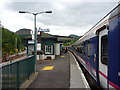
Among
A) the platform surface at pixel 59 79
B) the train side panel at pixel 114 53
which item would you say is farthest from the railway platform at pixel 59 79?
the train side panel at pixel 114 53

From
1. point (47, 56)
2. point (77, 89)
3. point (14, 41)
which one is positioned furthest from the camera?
point (14, 41)

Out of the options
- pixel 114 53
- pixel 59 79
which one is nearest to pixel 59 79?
pixel 59 79

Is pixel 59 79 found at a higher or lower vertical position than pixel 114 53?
lower

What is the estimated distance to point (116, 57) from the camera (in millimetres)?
3348

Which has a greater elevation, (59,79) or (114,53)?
(114,53)

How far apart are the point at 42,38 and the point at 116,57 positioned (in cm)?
1887

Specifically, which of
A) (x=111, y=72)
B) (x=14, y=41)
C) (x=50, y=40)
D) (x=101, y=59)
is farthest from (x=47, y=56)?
(x=14, y=41)

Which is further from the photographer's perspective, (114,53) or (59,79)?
(59,79)

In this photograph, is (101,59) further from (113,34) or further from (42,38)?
(42,38)

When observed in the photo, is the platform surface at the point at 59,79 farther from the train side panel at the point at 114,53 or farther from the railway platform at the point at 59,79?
the train side panel at the point at 114,53

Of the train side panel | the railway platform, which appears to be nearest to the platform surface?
the railway platform

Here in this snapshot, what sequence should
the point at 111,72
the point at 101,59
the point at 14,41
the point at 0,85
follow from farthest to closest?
the point at 14,41 → the point at 101,59 → the point at 0,85 → the point at 111,72

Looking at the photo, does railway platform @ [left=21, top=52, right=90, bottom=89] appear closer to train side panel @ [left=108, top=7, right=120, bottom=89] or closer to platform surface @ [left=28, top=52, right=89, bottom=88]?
platform surface @ [left=28, top=52, right=89, bottom=88]

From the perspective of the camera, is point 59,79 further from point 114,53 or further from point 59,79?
point 114,53
